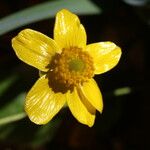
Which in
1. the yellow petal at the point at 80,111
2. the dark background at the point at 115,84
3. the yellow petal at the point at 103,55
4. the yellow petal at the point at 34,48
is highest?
the yellow petal at the point at 34,48

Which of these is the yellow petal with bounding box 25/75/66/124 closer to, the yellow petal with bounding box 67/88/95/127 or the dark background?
the yellow petal with bounding box 67/88/95/127

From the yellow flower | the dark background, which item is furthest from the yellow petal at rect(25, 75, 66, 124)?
the dark background

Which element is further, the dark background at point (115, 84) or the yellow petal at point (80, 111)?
the dark background at point (115, 84)

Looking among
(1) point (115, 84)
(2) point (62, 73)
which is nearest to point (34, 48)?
(2) point (62, 73)

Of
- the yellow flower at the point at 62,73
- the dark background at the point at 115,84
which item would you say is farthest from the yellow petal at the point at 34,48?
the dark background at the point at 115,84

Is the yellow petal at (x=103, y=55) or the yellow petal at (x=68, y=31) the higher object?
the yellow petal at (x=68, y=31)

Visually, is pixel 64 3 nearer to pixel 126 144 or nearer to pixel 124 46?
pixel 124 46

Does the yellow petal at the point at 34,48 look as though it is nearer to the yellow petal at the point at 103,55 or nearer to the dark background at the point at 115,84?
the yellow petal at the point at 103,55
